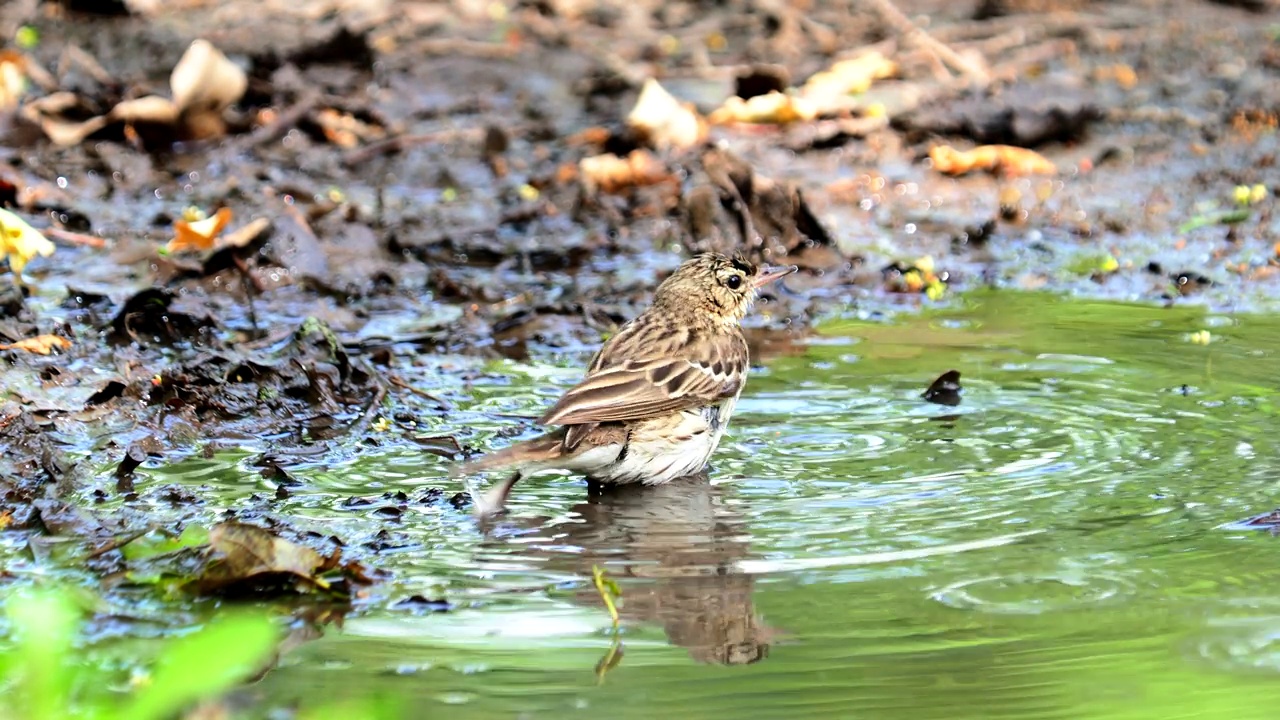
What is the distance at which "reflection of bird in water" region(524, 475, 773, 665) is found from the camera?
4.66 metres

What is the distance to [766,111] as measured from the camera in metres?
12.1

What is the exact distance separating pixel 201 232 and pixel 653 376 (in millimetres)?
3258

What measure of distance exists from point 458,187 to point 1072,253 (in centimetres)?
407

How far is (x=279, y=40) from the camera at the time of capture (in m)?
13.4

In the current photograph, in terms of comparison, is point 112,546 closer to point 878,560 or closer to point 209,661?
point 878,560

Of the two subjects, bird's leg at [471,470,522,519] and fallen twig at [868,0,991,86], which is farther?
fallen twig at [868,0,991,86]

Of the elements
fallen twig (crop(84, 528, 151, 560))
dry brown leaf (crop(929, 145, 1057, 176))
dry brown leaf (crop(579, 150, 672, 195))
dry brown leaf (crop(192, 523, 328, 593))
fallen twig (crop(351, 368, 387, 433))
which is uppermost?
dry brown leaf (crop(192, 523, 328, 593))

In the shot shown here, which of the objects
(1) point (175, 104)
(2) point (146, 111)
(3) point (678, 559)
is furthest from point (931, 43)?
(3) point (678, 559)

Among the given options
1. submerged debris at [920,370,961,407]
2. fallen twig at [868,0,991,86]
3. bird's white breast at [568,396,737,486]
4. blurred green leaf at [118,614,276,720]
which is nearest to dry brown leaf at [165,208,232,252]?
bird's white breast at [568,396,737,486]

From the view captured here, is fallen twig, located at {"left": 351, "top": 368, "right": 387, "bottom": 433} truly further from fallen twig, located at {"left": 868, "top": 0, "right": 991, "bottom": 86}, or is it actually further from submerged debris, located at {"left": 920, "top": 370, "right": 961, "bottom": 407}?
fallen twig, located at {"left": 868, "top": 0, "right": 991, "bottom": 86}

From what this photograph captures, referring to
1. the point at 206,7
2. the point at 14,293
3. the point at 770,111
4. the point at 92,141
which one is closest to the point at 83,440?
the point at 14,293

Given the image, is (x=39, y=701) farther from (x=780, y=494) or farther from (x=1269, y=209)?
(x=1269, y=209)

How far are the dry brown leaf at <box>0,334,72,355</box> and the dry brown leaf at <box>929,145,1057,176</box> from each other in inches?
247

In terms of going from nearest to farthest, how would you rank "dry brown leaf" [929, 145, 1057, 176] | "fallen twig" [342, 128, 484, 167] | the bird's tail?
1. the bird's tail
2. "dry brown leaf" [929, 145, 1057, 176]
3. "fallen twig" [342, 128, 484, 167]
